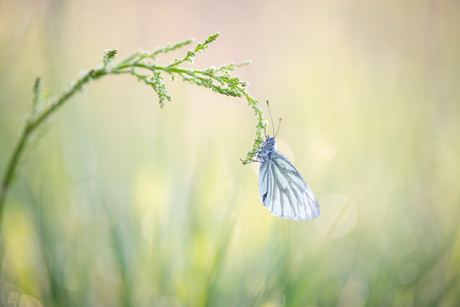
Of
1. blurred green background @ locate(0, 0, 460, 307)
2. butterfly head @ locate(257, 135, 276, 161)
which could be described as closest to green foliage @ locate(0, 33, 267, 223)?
blurred green background @ locate(0, 0, 460, 307)

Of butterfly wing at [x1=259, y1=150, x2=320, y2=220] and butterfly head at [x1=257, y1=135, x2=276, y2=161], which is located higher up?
butterfly head at [x1=257, y1=135, x2=276, y2=161]

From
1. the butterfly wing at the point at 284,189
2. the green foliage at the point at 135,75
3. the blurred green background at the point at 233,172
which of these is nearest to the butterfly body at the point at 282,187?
the butterfly wing at the point at 284,189

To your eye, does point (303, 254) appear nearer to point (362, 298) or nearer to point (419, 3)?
point (362, 298)

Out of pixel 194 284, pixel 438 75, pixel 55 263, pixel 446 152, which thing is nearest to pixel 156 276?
pixel 194 284

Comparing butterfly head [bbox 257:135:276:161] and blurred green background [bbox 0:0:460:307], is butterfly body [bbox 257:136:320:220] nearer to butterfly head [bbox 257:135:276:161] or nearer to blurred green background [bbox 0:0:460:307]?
butterfly head [bbox 257:135:276:161]

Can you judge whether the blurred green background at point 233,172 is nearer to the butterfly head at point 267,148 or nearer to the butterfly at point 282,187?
the butterfly at point 282,187

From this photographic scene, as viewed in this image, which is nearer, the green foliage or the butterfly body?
the green foliage
